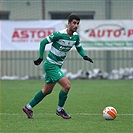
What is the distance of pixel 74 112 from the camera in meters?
11.3

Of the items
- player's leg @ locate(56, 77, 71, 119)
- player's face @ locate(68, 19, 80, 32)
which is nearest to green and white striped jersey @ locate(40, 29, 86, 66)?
player's face @ locate(68, 19, 80, 32)

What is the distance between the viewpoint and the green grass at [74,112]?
8648 mm

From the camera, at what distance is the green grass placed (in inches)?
340

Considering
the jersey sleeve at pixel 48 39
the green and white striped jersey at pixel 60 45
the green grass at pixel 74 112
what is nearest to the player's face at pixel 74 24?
the green and white striped jersey at pixel 60 45

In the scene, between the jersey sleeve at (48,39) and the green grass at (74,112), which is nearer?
the green grass at (74,112)

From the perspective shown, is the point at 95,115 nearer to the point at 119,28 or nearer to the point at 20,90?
the point at 20,90

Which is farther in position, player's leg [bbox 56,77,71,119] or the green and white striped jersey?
the green and white striped jersey

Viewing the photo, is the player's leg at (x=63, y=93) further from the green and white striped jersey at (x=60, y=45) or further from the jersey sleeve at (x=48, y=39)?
the jersey sleeve at (x=48, y=39)

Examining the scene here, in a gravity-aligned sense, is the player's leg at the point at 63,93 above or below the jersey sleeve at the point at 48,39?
below

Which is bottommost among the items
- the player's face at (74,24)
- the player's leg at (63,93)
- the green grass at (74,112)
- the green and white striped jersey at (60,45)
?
the green grass at (74,112)

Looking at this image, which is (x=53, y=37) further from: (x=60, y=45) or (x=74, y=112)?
(x=74, y=112)

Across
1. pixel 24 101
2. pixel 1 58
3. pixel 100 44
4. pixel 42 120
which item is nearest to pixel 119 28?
pixel 100 44

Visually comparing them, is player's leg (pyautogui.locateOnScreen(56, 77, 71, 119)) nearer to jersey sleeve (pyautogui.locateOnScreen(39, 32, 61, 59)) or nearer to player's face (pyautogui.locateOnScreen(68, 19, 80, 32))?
jersey sleeve (pyautogui.locateOnScreen(39, 32, 61, 59))

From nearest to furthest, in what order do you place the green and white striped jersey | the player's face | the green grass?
1. the green grass
2. the player's face
3. the green and white striped jersey
